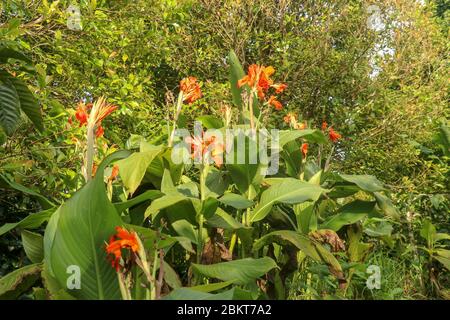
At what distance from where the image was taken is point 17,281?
2289 millimetres

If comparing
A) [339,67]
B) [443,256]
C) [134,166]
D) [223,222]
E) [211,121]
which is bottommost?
[443,256]

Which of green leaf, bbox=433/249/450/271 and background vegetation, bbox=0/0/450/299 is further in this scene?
background vegetation, bbox=0/0/450/299

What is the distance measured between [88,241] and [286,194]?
1.26 metres

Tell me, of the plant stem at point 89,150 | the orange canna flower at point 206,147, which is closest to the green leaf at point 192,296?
the plant stem at point 89,150

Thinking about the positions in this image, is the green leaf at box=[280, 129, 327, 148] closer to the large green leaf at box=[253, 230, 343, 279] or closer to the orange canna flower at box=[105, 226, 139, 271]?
the large green leaf at box=[253, 230, 343, 279]

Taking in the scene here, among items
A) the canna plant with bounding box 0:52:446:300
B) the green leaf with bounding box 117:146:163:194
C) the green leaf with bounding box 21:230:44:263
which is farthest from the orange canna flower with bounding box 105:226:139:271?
the green leaf with bounding box 117:146:163:194

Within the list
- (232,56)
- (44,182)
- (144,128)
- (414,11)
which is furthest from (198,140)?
(414,11)

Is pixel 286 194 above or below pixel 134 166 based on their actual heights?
below

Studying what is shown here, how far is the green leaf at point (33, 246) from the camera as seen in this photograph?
2.61 meters

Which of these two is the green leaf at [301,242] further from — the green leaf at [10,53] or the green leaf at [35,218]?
the green leaf at [10,53]

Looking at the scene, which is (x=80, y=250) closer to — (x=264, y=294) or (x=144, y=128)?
(x=264, y=294)

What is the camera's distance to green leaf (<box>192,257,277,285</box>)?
7.79ft

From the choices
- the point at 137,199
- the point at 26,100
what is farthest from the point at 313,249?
the point at 26,100

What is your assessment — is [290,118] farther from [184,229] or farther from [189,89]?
[184,229]
